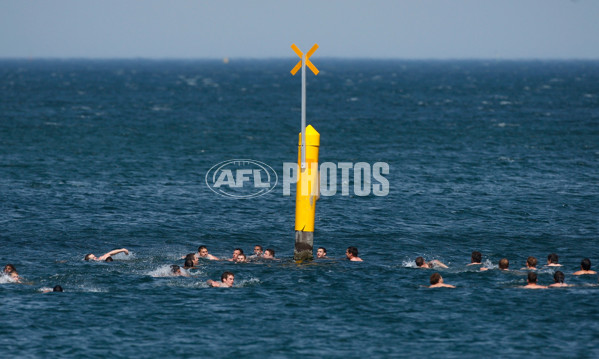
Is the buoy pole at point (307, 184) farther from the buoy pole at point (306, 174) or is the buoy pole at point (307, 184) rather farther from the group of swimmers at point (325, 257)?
the group of swimmers at point (325, 257)

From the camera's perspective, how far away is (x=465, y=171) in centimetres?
6256

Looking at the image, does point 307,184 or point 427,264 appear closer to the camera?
point 307,184

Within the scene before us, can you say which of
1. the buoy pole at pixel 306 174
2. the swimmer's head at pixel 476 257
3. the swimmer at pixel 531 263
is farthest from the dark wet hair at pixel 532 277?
the buoy pole at pixel 306 174

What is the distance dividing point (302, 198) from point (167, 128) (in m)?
66.9

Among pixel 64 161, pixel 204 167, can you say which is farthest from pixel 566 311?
pixel 64 161

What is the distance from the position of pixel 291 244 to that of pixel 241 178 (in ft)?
75.2

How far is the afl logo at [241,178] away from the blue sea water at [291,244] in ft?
3.50

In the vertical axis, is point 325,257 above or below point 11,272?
below

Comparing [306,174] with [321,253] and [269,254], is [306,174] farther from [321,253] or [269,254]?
[269,254]

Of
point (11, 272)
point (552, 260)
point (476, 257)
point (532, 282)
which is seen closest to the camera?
point (532, 282)

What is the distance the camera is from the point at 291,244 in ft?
129

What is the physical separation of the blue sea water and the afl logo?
107 cm

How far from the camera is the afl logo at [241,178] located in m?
54.5

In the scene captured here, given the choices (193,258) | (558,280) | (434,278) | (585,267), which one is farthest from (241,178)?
(558,280)
